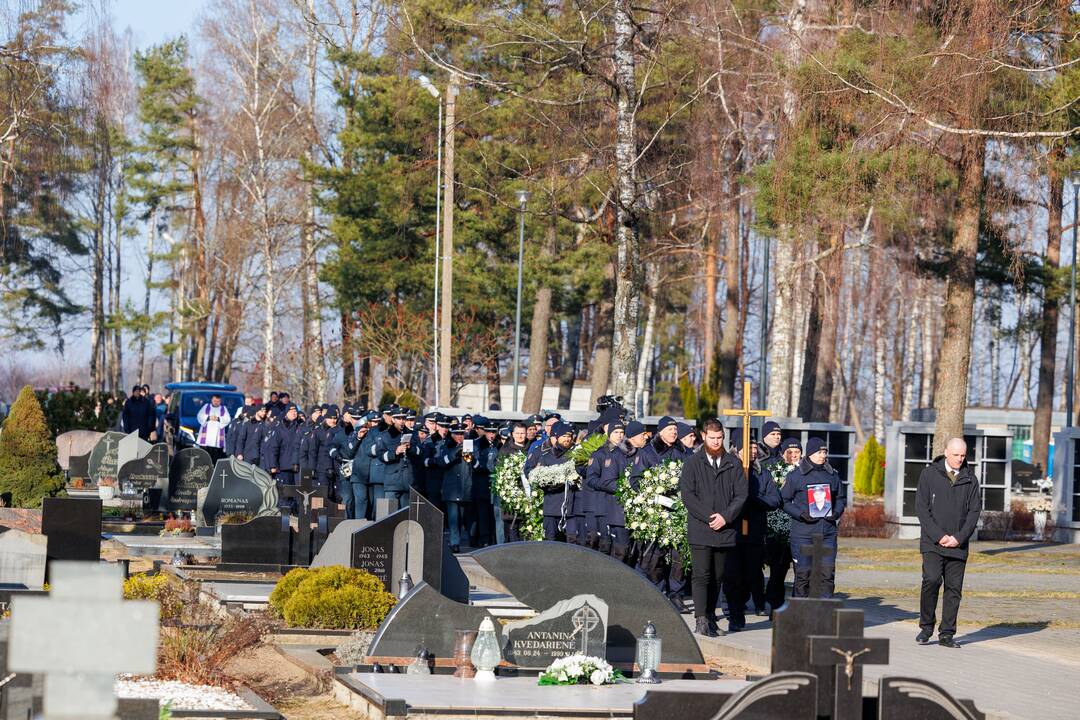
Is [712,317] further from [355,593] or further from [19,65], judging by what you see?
[355,593]

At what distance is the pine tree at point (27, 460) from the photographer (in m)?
21.6

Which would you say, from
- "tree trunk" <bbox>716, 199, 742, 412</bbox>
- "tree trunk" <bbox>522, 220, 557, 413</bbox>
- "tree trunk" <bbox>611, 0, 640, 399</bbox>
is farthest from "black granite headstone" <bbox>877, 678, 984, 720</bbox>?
"tree trunk" <bbox>716, 199, 742, 412</bbox>

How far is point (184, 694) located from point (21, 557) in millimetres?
2800

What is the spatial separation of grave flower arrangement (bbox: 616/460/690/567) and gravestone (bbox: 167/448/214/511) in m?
10.8

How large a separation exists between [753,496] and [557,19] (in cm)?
1591

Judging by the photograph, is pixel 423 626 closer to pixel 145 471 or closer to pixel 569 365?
pixel 145 471

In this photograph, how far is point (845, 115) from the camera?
2259 centimetres

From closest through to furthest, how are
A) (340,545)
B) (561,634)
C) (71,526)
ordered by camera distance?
(561,634) < (71,526) < (340,545)

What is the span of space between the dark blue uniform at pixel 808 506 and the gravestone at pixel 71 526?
21.0 ft

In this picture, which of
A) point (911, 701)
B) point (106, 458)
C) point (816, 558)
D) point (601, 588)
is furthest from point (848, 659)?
point (106, 458)

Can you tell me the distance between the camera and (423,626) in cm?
1190

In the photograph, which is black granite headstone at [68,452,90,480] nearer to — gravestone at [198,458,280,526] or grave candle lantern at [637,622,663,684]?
gravestone at [198,458,280,526]

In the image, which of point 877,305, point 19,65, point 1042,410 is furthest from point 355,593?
point 877,305

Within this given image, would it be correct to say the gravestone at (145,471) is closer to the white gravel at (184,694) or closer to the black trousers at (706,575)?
the black trousers at (706,575)
